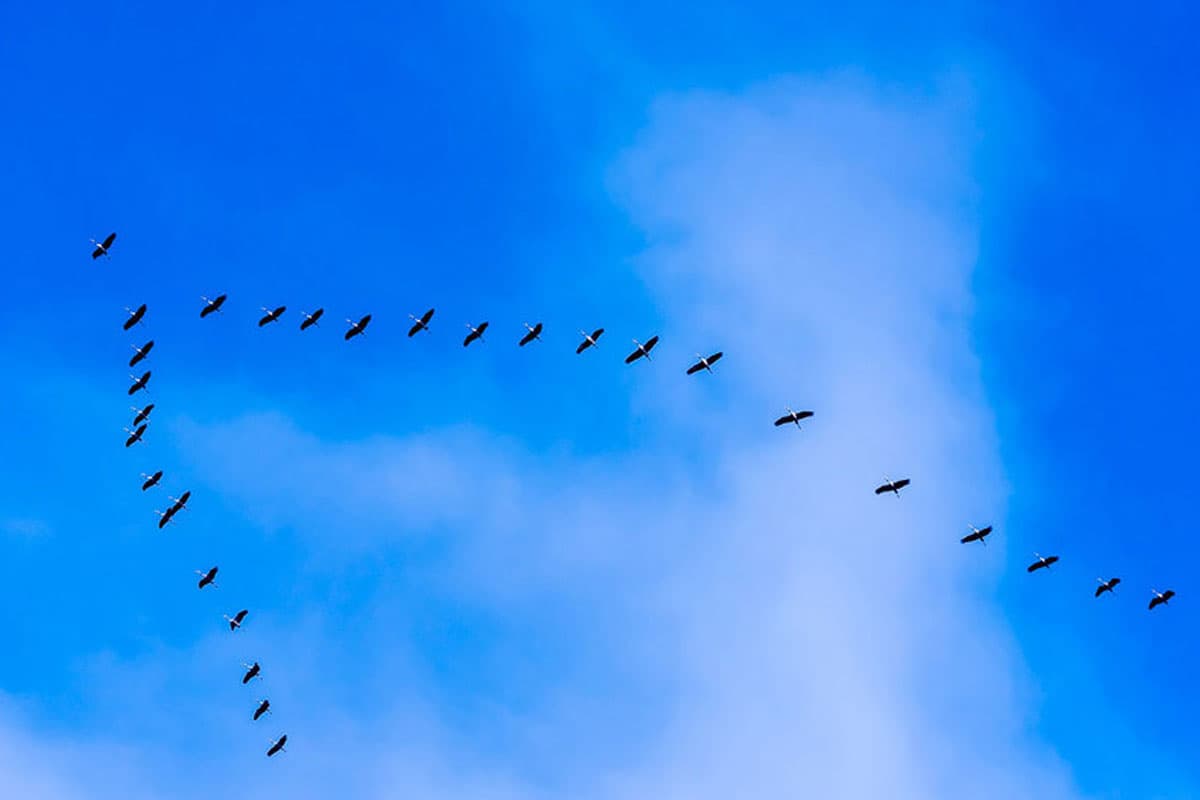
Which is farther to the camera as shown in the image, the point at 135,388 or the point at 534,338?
the point at 135,388

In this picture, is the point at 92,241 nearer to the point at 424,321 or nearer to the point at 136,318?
the point at 136,318

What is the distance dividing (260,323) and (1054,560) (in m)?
101

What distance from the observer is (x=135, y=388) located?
19988cm

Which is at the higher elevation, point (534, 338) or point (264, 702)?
point (534, 338)

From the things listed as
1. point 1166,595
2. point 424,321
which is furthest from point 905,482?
point 424,321

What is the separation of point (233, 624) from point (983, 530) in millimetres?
92130

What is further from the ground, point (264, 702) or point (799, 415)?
point (799, 415)

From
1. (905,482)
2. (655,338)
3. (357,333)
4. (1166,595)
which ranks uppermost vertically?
(357,333)

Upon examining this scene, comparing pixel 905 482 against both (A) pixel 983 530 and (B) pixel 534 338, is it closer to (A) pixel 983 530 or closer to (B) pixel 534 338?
A: (A) pixel 983 530

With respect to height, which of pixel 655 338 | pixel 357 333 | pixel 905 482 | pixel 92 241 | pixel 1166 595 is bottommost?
pixel 1166 595

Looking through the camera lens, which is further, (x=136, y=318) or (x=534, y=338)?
(x=136, y=318)

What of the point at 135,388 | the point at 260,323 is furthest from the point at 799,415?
the point at 135,388

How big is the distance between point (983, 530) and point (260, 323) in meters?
90.8

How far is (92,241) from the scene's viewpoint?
195125mm
